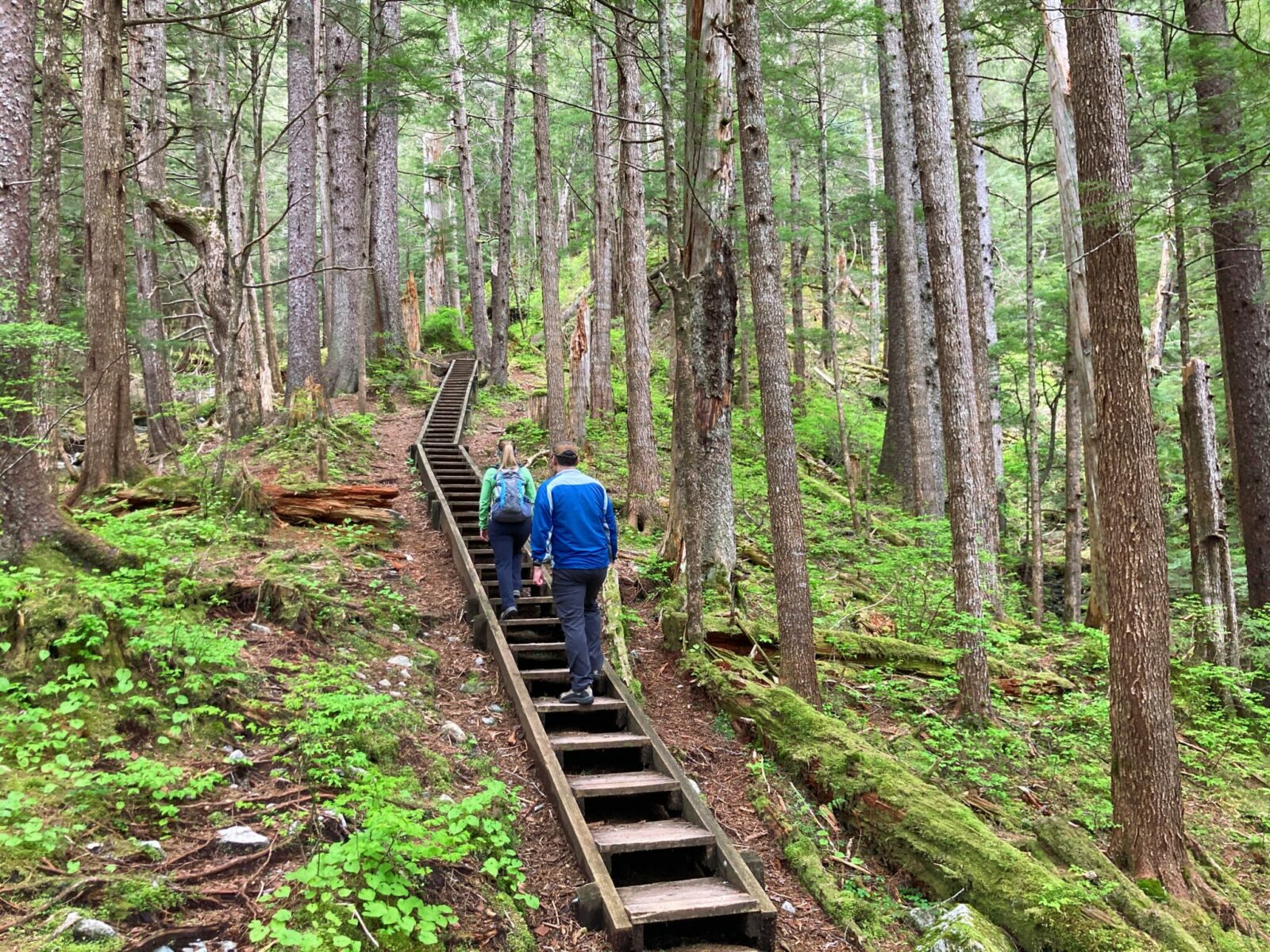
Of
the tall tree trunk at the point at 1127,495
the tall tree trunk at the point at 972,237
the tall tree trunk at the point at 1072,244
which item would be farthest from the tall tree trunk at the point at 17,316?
the tall tree trunk at the point at 1072,244

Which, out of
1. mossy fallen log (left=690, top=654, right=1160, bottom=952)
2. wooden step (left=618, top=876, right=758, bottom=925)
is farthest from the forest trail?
mossy fallen log (left=690, top=654, right=1160, bottom=952)

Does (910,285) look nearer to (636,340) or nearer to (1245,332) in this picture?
(1245,332)

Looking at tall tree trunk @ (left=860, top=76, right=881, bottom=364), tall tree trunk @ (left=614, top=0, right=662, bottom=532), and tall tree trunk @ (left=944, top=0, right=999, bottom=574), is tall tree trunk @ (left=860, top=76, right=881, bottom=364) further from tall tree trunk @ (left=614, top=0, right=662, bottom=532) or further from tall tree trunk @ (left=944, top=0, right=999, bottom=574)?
tall tree trunk @ (left=614, top=0, right=662, bottom=532)

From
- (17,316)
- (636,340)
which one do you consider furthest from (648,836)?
(636,340)

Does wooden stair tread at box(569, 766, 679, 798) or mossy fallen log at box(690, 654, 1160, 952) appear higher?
wooden stair tread at box(569, 766, 679, 798)

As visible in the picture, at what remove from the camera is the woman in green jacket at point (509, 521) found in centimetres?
759

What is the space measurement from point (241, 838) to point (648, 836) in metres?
2.37

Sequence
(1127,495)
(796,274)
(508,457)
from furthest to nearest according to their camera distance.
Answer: (796,274)
(508,457)
(1127,495)

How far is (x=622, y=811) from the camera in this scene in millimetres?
5445

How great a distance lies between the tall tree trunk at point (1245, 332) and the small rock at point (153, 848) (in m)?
12.2

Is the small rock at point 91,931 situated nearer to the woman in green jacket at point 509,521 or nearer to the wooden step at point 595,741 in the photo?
the wooden step at point 595,741

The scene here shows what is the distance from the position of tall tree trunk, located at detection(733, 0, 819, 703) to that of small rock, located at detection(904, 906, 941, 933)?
201 cm

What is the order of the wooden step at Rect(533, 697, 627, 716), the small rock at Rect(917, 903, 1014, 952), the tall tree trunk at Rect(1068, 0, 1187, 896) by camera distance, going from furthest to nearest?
the wooden step at Rect(533, 697, 627, 716), the tall tree trunk at Rect(1068, 0, 1187, 896), the small rock at Rect(917, 903, 1014, 952)

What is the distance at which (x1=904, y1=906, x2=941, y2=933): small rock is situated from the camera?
480 cm
